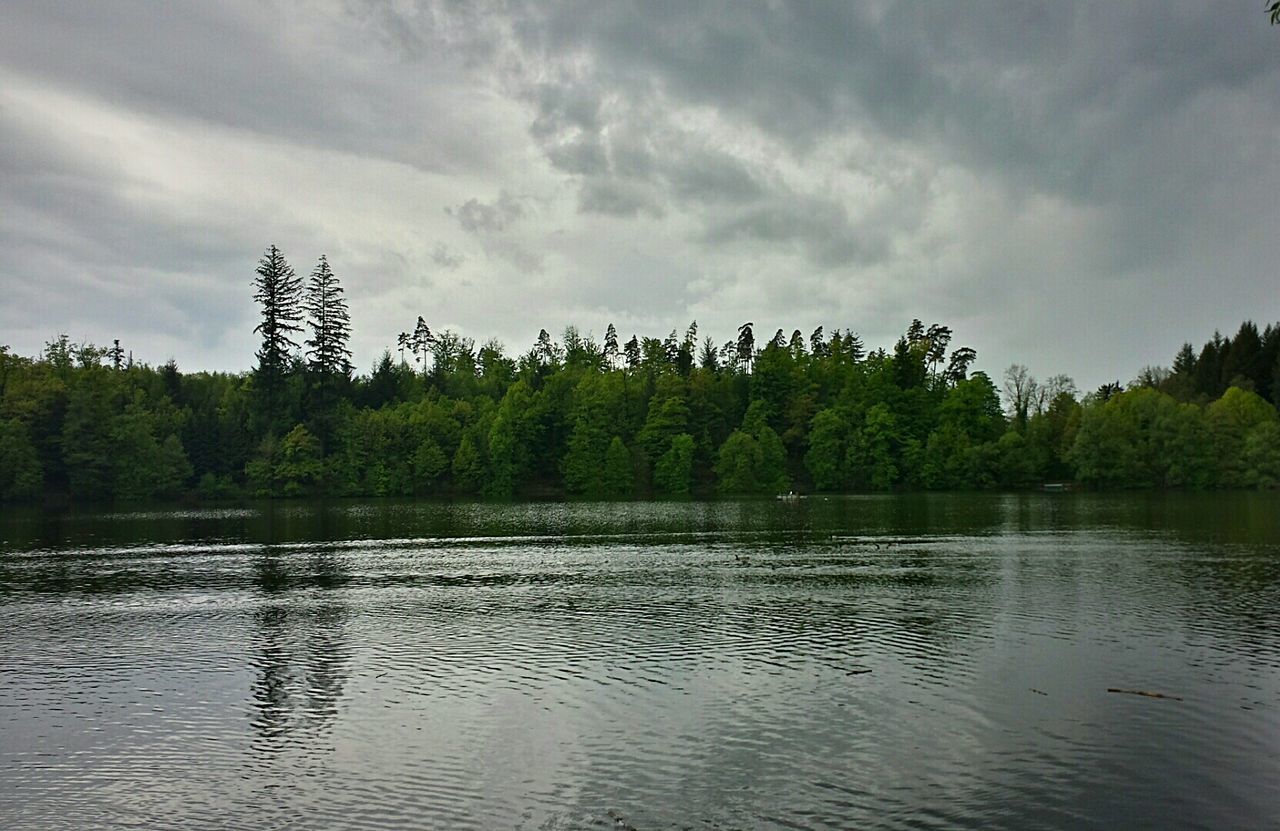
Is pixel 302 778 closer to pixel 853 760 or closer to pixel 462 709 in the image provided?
pixel 462 709

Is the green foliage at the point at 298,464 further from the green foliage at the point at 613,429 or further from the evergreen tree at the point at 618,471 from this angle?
the evergreen tree at the point at 618,471

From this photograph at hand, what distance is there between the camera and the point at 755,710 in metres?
20.7

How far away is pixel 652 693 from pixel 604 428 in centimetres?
12337

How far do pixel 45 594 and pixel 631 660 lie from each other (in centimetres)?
3007

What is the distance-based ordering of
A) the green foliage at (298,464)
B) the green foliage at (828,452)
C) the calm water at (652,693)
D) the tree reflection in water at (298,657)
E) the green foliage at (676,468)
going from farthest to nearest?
the green foliage at (828,452) → the green foliage at (676,468) → the green foliage at (298,464) → the tree reflection in water at (298,657) → the calm water at (652,693)

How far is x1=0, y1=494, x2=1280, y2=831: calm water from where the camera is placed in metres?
15.8

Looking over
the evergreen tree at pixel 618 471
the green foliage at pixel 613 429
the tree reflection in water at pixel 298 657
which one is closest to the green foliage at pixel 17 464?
the green foliage at pixel 613 429

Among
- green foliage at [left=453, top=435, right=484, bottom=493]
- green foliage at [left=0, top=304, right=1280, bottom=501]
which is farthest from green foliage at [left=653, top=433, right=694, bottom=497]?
green foliage at [left=453, top=435, right=484, bottom=493]

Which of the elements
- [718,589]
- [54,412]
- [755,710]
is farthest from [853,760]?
[54,412]

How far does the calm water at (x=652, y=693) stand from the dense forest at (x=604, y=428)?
278 ft

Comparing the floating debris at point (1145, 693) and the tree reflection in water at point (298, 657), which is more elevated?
the floating debris at point (1145, 693)

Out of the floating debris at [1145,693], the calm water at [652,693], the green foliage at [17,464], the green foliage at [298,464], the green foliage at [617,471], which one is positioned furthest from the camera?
the green foliage at [617,471]

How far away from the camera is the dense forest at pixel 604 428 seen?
406 ft

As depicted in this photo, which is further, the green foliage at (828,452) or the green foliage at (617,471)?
the green foliage at (828,452)
